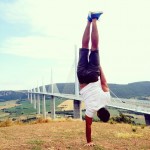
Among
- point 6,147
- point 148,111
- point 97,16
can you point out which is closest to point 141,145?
point 6,147

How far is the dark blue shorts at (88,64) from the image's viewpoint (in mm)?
7320

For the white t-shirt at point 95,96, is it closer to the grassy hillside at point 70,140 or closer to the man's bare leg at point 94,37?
the man's bare leg at point 94,37

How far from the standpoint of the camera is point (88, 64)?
735 centimetres

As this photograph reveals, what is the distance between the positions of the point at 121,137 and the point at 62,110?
91.5 m

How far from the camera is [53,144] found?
10.0 m

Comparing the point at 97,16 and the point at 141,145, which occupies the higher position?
the point at 97,16

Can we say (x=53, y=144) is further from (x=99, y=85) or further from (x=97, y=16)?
(x=97, y=16)

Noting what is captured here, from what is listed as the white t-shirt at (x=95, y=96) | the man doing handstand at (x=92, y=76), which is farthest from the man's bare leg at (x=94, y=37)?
the white t-shirt at (x=95, y=96)

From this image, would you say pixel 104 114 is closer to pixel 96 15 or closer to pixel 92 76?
pixel 92 76

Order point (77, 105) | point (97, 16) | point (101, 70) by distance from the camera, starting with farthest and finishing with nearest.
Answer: point (77, 105)
point (101, 70)
point (97, 16)

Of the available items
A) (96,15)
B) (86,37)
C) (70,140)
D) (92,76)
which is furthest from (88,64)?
(70,140)

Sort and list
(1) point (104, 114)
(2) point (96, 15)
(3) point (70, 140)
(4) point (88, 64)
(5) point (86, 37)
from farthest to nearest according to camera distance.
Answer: (3) point (70, 140) < (1) point (104, 114) < (4) point (88, 64) < (5) point (86, 37) < (2) point (96, 15)

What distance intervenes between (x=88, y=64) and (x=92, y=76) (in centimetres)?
31

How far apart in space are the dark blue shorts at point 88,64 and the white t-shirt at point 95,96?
32 centimetres
